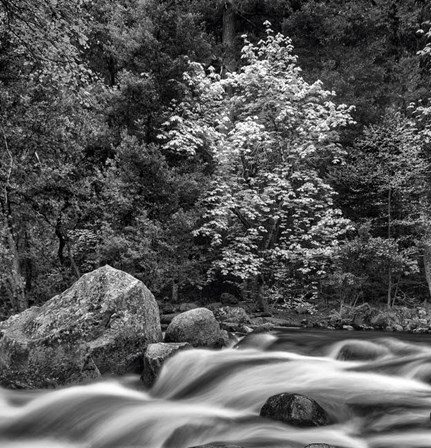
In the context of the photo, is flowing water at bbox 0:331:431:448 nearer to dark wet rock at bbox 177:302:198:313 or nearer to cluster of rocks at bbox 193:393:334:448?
cluster of rocks at bbox 193:393:334:448

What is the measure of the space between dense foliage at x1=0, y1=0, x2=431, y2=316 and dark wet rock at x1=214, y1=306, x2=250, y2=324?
99cm

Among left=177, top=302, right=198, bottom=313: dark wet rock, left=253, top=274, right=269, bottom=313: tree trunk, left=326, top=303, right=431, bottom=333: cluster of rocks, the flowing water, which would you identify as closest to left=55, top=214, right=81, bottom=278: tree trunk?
left=177, top=302, right=198, bottom=313: dark wet rock

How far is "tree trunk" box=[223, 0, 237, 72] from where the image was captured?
1678 cm

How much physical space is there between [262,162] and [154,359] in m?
8.33

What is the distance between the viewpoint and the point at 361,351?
27.2 feet

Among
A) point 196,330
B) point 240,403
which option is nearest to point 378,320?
point 196,330

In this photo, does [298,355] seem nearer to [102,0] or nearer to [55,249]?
[55,249]

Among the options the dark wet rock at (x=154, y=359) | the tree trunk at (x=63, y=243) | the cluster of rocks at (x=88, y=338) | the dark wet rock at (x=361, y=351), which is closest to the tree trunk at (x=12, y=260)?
the tree trunk at (x=63, y=243)

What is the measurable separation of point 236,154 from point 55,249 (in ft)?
18.8

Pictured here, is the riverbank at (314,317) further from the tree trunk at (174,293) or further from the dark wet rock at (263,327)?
the tree trunk at (174,293)

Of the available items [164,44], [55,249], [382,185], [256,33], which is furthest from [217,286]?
[256,33]

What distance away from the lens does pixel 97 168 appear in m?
11.5

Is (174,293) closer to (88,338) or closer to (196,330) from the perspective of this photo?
(196,330)

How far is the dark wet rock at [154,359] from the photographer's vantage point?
22.1 ft
